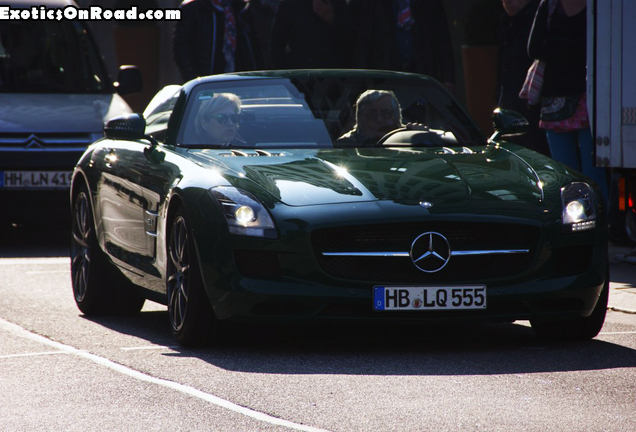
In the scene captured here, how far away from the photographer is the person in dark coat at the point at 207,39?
16.5 metres

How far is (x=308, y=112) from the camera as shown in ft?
29.3

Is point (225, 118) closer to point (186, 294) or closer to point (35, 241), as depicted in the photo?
point (186, 294)

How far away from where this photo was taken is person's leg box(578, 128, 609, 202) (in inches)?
502

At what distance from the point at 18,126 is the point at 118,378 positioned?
24.3 ft

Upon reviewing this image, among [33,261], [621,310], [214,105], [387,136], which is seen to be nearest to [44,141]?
[33,261]

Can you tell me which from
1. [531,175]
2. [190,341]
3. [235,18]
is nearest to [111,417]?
[190,341]

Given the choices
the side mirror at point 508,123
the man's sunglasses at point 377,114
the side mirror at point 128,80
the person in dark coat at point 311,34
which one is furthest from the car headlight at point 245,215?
the person in dark coat at point 311,34

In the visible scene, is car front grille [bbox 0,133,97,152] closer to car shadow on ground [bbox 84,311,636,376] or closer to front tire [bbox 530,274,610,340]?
car shadow on ground [bbox 84,311,636,376]

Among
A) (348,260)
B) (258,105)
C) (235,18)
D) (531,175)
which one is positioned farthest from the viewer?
(235,18)

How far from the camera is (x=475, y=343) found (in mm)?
8047

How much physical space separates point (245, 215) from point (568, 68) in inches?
233

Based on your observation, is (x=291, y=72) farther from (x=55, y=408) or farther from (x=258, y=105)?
(x=55, y=408)

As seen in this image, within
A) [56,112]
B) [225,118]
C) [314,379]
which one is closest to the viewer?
[314,379]

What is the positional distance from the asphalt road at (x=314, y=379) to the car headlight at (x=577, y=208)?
60 centimetres
